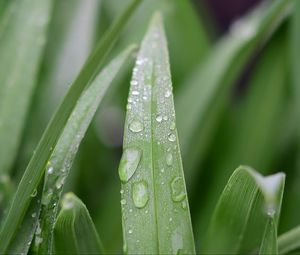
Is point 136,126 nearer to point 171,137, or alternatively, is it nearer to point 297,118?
point 171,137

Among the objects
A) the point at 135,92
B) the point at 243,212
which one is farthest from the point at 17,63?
the point at 243,212

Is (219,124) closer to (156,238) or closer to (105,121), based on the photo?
(105,121)

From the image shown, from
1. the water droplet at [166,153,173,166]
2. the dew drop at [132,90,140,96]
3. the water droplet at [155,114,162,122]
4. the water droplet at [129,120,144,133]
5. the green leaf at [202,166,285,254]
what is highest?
the dew drop at [132,90,140,96]

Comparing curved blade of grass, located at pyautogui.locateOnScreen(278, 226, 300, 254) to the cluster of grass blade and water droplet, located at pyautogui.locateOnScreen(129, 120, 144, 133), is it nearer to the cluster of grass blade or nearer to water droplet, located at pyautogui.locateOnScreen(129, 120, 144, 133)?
the cluster of grass blade

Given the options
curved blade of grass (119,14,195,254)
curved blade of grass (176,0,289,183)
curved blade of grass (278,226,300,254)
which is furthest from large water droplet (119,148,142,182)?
curved blade of grass (176,0,289,183)

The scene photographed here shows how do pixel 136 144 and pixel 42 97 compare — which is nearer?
pixel 136 144

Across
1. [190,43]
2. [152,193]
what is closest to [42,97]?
[190,43]
